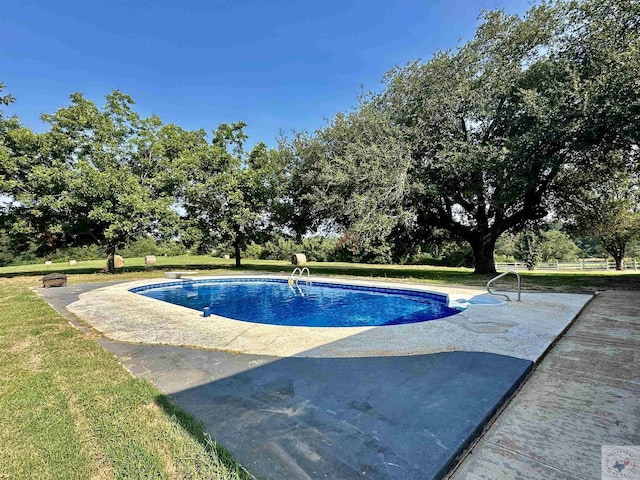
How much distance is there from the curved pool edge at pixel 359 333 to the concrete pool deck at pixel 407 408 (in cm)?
23

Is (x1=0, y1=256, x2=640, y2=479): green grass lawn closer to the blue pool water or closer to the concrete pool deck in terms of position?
the concrete pool deck

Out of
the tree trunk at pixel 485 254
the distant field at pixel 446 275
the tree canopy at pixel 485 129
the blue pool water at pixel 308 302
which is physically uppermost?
the tree canopy at pixel 485 129

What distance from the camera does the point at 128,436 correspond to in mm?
2041

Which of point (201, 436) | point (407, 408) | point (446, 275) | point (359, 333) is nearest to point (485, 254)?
point (446, 275)

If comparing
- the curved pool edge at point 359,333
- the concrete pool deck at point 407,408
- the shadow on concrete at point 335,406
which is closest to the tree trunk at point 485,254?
the curved pool edge at point 359,333

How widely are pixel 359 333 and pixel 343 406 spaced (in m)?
2.09

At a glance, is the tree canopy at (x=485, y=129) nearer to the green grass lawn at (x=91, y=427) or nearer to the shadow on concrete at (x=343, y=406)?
the shadow on concrete at (x=343, y=406)

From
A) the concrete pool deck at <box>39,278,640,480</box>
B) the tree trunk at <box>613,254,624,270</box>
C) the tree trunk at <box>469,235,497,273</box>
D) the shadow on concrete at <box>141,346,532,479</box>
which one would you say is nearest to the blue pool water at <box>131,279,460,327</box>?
the concrete pool deck at <box>39,278,640,480</box>

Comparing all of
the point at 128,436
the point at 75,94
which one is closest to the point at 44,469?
the point at 128,436

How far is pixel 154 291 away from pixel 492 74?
15076 millimetres

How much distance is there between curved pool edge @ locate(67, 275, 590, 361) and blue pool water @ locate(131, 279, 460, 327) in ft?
6.19

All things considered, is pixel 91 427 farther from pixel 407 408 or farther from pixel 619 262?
pixel 619 262

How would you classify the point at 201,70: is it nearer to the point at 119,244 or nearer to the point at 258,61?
the point at 258,61
